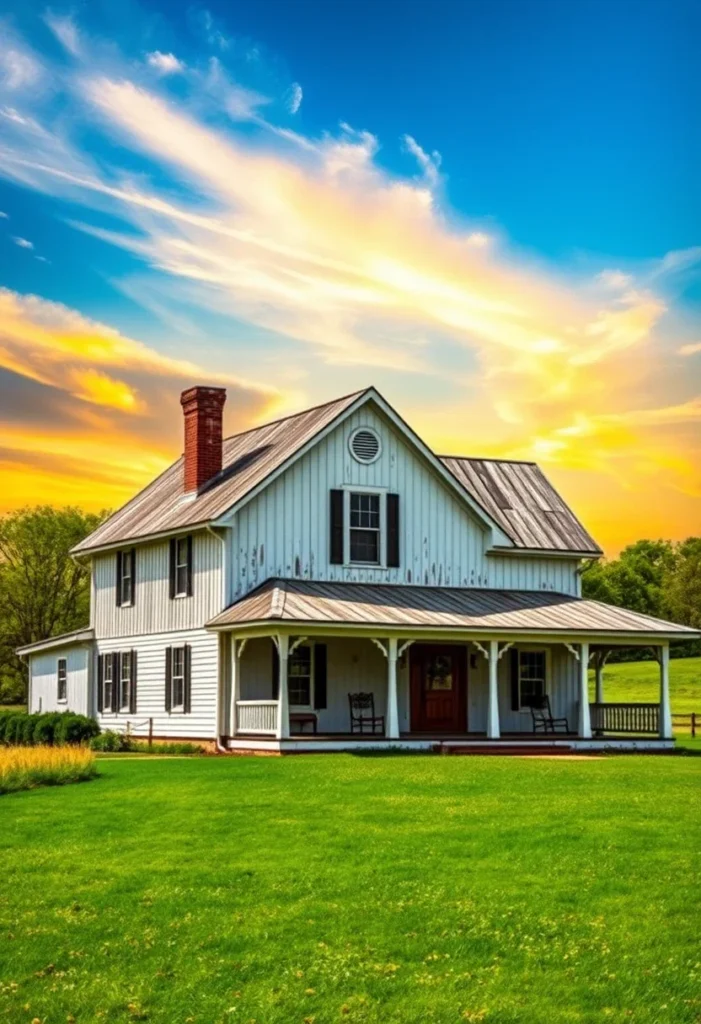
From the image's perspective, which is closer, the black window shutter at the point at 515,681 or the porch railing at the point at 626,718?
the porch railing at the point at 626,718

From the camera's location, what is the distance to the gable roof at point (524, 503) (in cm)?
4159

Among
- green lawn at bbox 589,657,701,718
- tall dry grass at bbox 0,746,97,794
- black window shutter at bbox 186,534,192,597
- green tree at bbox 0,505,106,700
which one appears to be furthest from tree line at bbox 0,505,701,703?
tall dry grass at bbox 0,746,97,794

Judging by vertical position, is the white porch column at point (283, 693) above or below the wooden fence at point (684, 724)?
above

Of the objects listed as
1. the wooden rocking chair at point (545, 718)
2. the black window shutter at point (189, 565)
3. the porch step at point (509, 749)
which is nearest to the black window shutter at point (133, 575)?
the black window shutter at point (189, 565)

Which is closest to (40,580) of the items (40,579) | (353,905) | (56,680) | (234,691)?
(40,579)

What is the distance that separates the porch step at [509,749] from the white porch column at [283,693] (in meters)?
3.53

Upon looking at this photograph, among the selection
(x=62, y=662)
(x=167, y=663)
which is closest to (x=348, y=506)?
(x=167, y=663)

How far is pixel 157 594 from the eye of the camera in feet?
128

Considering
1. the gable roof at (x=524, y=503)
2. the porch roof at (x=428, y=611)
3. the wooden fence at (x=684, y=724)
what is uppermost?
the gable roof at (x=524, y=503)

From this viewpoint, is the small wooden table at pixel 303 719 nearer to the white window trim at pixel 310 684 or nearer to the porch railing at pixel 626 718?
the white window trim at pixel 310 684

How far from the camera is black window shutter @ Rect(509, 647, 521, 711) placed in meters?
39.3

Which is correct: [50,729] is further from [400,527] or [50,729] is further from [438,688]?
[400,527]

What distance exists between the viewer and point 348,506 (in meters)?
37.1

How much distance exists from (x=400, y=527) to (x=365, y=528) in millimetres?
1010
